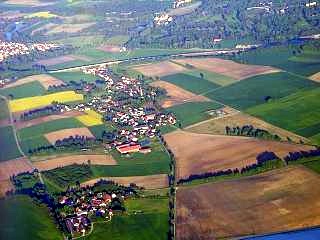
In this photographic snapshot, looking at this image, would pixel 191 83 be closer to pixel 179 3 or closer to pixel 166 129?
pixel 166 129

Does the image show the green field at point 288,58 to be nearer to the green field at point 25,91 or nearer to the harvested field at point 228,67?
the harvested field at point 228,67

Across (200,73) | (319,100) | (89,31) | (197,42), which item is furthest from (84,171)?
(89,31)

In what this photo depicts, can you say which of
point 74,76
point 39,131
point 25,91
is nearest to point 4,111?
point 25,91

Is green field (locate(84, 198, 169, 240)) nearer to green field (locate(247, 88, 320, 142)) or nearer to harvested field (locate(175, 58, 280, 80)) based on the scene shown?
green field (locate(247, 88, 320, 142))

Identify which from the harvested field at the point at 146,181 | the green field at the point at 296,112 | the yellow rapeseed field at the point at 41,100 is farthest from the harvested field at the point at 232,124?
the yellow rapeseed field at the point at 41,100

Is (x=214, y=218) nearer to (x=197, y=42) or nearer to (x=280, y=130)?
(x=280, y=130)

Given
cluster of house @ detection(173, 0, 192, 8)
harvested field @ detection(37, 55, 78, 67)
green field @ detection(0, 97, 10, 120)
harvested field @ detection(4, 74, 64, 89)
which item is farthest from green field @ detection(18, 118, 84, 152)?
cluster of house @ detection(173, 0, 192, 8)
